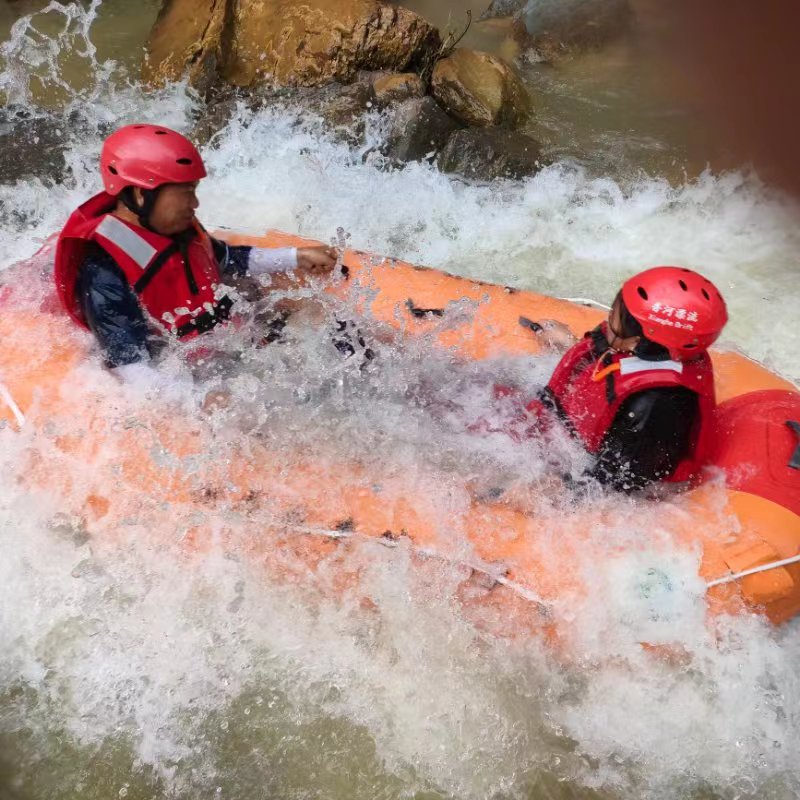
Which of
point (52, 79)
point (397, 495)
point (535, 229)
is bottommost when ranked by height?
point (535, 229)

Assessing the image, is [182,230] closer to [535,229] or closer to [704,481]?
[704,481]

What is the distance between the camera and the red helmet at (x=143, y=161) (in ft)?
8.18

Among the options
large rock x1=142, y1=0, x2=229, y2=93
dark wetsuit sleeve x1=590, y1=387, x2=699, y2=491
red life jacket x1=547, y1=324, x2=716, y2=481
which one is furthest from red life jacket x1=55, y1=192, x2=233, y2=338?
large rock x1=142, y1=0, x2=229, y2=93

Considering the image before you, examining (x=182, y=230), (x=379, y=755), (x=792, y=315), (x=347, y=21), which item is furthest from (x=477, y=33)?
(x=379, y=755)

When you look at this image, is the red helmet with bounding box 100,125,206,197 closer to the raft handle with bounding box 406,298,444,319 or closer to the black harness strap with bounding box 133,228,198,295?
the black harness strap with bounding box 133,228,198,295

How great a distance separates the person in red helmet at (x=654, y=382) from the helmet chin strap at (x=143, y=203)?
1.77 metres

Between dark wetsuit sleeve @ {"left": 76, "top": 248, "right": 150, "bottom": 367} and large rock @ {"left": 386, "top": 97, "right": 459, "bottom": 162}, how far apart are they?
151 inches

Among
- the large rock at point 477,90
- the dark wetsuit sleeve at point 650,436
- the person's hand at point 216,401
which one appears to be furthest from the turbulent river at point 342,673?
the large rock at point 477,90

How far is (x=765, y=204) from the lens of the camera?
18.9 feet

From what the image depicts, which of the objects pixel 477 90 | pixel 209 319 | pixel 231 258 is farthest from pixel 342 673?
pixel 477 90

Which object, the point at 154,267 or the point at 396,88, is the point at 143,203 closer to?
the point at 154,267

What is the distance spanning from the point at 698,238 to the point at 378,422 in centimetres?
386

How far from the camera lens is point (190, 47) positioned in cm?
632

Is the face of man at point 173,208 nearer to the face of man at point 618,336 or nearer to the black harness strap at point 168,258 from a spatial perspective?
the black harness strap at point 168,258
